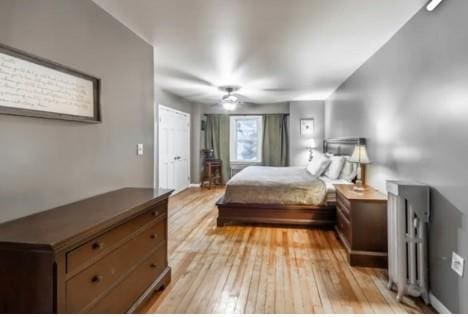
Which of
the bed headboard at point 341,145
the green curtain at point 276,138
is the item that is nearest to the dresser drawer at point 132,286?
the bed headboard at point 341,145

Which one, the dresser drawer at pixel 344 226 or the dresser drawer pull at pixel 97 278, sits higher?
the dresser drawer pull at pixel 97 278

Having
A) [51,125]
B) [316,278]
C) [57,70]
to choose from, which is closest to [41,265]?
[51,125]

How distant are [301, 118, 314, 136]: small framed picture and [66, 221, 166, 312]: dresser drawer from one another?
19.5 ft

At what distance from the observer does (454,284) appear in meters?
1.99

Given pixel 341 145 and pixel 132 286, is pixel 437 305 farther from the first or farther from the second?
pixel 341 145

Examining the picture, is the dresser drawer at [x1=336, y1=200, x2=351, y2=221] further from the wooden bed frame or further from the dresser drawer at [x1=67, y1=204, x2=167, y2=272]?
the dresser drawer at [x1=67, y1=204, x2=167, y2=272]

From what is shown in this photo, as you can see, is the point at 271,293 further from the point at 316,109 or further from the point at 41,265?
the point at 316,109

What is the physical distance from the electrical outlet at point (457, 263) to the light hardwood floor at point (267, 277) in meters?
0.45

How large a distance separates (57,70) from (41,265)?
127 cm

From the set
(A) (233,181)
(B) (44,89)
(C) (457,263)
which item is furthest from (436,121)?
(A) (233,181)

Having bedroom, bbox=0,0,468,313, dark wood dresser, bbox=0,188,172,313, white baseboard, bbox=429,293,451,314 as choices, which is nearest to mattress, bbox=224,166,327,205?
bedroom, bbox=0,0,468,313

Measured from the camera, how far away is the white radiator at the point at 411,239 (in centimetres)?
228

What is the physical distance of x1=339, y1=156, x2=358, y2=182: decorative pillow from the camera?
4.36m

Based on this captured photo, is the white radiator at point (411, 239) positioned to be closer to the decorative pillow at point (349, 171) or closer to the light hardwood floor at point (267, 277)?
the light hardwood floor at point (267, 277)
